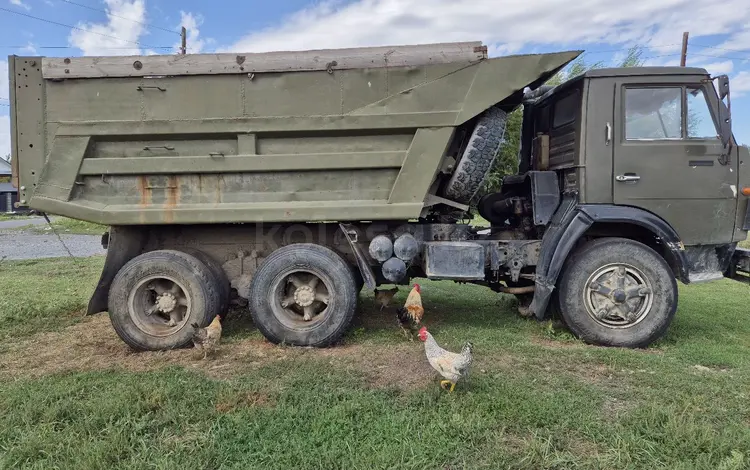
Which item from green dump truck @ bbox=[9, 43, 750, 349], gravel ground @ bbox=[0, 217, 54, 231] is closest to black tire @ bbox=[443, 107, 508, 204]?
green dump truck @ bbox=[9, 43, 750, 349]

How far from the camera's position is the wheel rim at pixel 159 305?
16.4 ft

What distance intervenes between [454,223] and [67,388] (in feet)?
12.5

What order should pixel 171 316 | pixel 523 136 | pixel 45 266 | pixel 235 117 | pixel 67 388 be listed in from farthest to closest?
pixel 45 266 → pixel 523 136 → pixel 171 316 → pixel 235 117 → pixel 67 388

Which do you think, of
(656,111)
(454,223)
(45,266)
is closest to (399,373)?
(454,223)

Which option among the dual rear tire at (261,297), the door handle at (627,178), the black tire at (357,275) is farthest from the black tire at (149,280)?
the door handle at (627,178)

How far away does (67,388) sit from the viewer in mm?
3785

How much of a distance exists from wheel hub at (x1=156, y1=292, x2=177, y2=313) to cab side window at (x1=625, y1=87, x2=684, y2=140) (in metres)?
4.80

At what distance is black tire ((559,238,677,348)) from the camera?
16.0 ft

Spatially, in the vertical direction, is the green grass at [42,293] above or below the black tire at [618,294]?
below

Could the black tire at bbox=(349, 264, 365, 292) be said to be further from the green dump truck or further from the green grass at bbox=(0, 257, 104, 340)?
the green grass at bbox=(0, 257, 104, 340)

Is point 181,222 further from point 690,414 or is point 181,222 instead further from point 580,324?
point 690,414

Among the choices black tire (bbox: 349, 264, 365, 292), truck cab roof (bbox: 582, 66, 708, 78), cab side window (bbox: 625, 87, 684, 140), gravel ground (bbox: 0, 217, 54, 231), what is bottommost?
black tire (bbox: 349, 264, 365, 292)

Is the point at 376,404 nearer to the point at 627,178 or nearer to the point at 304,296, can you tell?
the point at 304,296

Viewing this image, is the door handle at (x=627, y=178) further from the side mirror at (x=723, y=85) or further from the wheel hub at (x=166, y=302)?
the wheel hub at (x=166, y=302)
